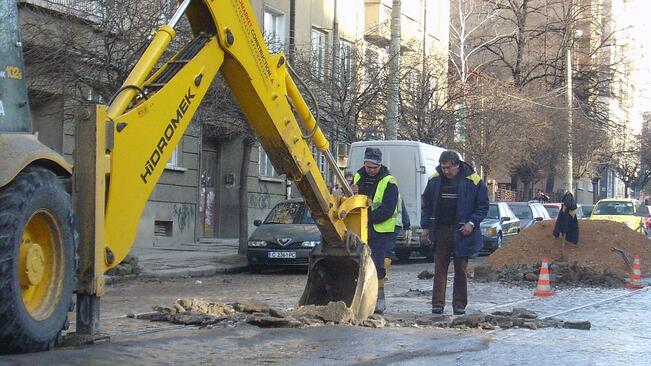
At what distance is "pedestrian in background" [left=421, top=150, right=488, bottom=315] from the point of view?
35.6ft

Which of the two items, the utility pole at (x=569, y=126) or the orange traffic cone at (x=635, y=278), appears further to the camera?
the utility pole at (x=569, y=126)

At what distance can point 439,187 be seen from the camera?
11.1m

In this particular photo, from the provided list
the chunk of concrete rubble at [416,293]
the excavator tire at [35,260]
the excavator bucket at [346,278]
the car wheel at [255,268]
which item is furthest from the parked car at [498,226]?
the excavator tire at [35,260]

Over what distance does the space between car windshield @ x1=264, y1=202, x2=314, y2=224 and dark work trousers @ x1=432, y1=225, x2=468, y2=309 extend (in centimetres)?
891

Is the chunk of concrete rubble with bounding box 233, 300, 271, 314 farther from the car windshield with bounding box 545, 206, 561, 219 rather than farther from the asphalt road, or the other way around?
the car windshield with bounding box 545, 206, 561, 219

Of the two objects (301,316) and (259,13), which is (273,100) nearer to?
(301,316)

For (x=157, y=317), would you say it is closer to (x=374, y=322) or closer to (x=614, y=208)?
(x=374, y=322)

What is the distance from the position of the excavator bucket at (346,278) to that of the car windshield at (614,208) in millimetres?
25065

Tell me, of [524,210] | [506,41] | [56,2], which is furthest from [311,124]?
[506,41]

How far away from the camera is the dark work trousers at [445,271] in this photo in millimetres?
10953

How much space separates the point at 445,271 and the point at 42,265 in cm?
584

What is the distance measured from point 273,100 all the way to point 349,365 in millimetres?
2686

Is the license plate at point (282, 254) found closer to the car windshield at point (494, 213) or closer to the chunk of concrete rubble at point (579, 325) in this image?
the chunk of concrete rubble at point (579, 325)

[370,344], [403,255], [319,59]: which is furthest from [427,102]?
[370,344]
